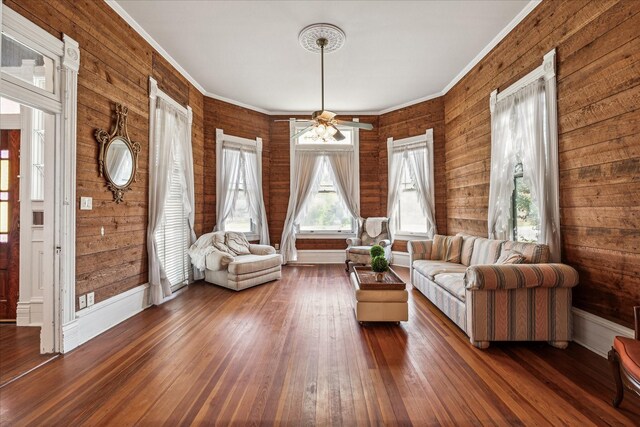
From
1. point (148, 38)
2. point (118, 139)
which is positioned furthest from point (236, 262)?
point (148, 38)

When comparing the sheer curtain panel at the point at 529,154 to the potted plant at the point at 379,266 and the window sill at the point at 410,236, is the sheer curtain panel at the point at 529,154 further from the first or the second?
the window sill at the point at 410,236

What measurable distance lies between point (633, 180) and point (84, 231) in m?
4.89

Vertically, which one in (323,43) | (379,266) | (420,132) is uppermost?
(323,43)

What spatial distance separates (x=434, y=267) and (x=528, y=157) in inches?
68.1

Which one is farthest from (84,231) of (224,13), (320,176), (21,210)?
(320,176)

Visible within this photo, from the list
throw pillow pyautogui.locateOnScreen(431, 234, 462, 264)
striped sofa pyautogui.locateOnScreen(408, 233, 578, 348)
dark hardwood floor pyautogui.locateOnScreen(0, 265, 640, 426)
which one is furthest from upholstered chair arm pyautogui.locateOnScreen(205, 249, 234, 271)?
striped sofa pyautogui.locateOnScreen(408, 233, 578, 348)

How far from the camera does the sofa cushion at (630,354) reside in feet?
5.50

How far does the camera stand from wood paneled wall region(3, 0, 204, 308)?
9.62 ft

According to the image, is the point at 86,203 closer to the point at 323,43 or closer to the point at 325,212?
the point at 323,43

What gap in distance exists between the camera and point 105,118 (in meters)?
3.30

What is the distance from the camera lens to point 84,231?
3.02 m

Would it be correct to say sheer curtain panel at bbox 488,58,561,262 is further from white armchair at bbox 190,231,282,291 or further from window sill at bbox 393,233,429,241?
white armchair at bbox 190,231,282,291

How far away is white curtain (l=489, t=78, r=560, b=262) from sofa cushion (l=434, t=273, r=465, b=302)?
93 centimetres

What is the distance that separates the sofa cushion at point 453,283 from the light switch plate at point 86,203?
3.87 metres
